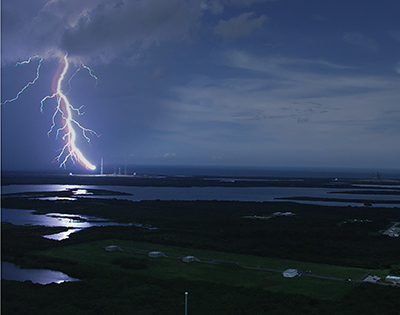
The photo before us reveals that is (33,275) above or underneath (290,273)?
underneath

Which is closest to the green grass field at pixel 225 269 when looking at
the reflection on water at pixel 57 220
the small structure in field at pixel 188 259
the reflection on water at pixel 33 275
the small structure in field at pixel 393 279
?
the small structure in field at pixel 188 259

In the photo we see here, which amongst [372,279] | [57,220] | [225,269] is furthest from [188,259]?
[57,220]

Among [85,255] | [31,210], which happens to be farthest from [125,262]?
[31,210]

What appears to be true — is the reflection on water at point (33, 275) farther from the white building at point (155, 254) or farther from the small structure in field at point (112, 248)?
the white building at point (155, 254)

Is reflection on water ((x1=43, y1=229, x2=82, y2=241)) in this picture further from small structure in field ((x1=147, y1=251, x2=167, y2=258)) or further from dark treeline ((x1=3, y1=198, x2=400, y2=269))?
small structure in field ((x1=147, y1=251, x2=167, y2=258))

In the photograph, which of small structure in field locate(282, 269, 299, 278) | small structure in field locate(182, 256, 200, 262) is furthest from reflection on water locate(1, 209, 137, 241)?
small structure in field locate(282, 269, 299, 278)

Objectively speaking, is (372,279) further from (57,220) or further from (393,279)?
(57,220)

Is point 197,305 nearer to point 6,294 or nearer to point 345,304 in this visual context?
point 345,304
